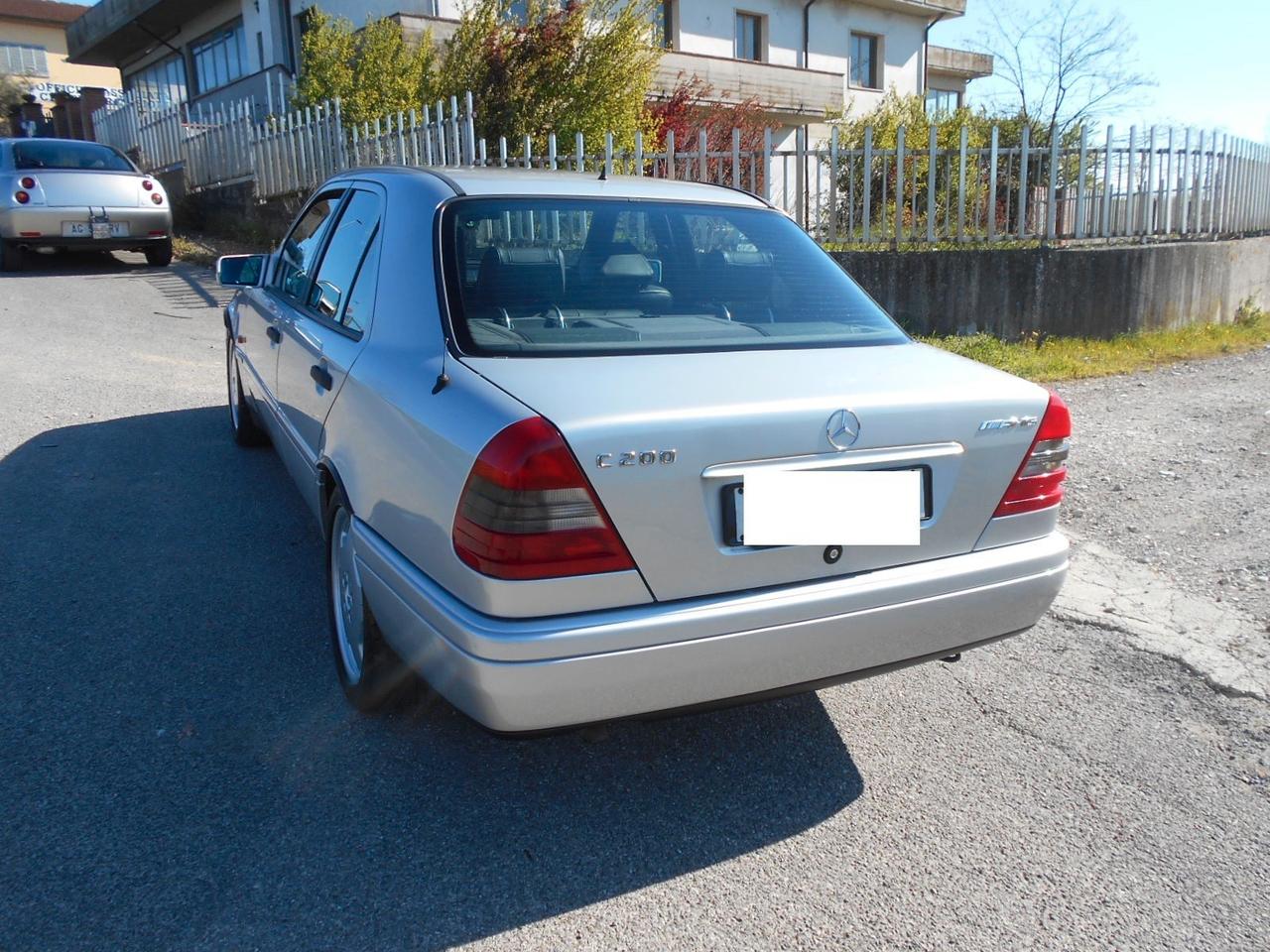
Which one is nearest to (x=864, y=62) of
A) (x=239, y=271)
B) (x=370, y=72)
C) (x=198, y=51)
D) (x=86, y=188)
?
(x=198, y=51)

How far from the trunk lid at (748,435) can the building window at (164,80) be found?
25767 millimetres

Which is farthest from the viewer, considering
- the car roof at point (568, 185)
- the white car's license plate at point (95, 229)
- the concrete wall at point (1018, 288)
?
the white car's license plate at point (95, 229)

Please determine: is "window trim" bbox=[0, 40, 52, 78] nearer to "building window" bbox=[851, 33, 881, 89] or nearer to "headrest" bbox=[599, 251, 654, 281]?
"building window" bbox=[851, 33, 881, 89]

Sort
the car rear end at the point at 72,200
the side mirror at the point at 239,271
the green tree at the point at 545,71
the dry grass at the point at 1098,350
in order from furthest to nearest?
the green tree at the point at 545,71, the car rear end at the point at 72,200, the dry grass at the point at 1098,350, the side mirror at the point at 239,271

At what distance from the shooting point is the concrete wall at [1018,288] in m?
9.34

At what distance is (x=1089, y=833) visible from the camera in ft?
8.51

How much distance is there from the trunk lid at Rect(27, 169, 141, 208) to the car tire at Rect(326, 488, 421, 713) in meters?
10.3

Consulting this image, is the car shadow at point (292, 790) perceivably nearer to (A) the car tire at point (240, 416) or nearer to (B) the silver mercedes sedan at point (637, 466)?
(B) the silver mercedes sedan at point (637, 466)

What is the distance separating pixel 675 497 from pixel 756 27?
24793 millimetres

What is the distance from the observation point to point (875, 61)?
27.1 meters

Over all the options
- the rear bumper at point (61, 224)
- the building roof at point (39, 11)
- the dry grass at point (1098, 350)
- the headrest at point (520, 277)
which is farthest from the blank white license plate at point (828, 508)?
the building roof at point (39, 11)

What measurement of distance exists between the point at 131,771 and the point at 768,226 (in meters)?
2.60

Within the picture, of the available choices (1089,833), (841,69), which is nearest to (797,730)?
(1089,833)

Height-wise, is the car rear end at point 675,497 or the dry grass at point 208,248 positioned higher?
the dry grass at point 208,248
